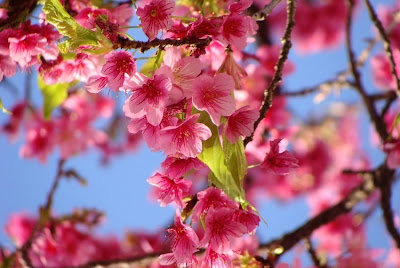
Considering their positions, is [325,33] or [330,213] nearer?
[330,213]

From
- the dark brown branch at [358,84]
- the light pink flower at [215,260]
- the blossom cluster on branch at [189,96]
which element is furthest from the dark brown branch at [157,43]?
the dark brown branch at [358,84]

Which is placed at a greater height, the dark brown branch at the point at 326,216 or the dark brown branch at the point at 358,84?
the dark brown branch at the point at 358,84

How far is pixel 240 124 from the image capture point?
85 centimetres

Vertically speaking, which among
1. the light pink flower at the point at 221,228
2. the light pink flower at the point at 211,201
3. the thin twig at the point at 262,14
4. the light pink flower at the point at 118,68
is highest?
the thin twig at the point at 262,14

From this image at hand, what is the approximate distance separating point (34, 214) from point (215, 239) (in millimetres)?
2028

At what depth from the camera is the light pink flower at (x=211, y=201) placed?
843mm

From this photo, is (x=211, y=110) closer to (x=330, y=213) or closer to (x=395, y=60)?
(x=395, y=60)

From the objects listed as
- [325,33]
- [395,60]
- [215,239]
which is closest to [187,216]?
[215,239]

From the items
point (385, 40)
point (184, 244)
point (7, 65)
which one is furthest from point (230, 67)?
point (385, 40)

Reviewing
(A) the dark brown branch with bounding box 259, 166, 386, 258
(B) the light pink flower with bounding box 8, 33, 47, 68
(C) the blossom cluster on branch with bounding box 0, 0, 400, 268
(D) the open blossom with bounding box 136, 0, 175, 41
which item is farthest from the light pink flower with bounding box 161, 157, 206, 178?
(A) the dark brown branch with bounding box 259, 166, 386, 258

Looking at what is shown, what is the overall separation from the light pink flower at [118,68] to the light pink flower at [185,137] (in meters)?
0.11

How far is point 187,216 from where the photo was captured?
2.99ft

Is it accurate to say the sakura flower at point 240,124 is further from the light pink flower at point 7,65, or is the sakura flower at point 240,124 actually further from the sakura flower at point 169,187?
the light pink flower at point 7,65

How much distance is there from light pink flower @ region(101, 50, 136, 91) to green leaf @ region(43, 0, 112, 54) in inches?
0.7
